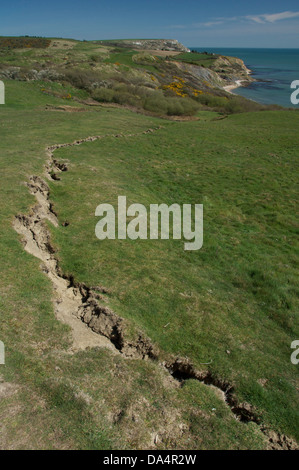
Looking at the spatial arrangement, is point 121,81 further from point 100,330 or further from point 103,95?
point 100,330

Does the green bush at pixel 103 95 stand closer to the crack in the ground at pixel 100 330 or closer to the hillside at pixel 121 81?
the hillside at pixel 121 81

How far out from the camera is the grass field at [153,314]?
6.10 metres

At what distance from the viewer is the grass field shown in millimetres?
6098

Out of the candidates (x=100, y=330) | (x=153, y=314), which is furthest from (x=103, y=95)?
(x=100, y=330)

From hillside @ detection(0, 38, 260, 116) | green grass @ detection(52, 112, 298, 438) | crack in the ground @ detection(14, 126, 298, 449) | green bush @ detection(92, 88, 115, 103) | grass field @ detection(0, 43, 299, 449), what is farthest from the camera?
hillside @ detection(0, 38, 260, 116)

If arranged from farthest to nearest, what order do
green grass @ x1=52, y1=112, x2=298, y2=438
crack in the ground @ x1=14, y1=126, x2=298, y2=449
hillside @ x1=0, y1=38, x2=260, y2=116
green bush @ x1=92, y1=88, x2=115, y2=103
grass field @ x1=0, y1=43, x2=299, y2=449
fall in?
hillside @ x1=0, y1=38, x2=260, y2=116 → green bush @ x1=92, y1=88, x2=115, y2=103 → green grass @ x1=52, y1=112, x2=298, y2=438 → crack in the ground @ x1=14, y1=126, x2=298, y2=449 → grass field @ x1=0, y1=43, x2=299, y2=449

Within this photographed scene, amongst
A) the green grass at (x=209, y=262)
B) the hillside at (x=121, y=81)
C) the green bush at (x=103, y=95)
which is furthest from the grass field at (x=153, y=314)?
the hillside at (x=121, y=81)

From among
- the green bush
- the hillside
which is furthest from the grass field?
the hillside

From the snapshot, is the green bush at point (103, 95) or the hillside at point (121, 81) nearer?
the green bush at point (103, 95)

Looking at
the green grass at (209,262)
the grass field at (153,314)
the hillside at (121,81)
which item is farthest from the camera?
the hillside at (121,81)

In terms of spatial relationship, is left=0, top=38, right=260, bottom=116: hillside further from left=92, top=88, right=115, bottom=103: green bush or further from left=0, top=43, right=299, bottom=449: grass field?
left=0, top=43, right=299, bottom=449: grass field

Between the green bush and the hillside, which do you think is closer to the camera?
the green bush

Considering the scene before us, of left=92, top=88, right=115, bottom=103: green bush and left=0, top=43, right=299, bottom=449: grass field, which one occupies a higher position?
left=92, top=88, right=115, bottom=103: green bush
